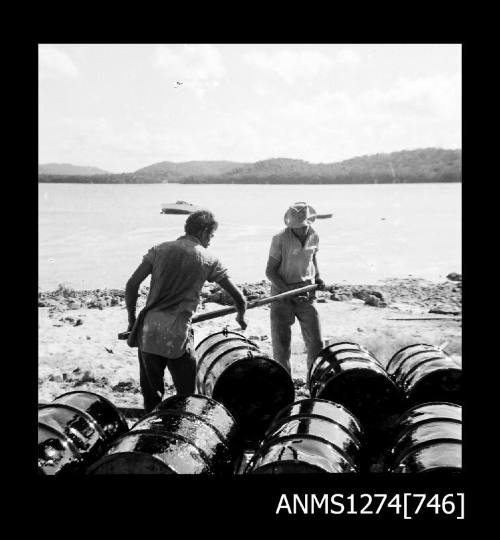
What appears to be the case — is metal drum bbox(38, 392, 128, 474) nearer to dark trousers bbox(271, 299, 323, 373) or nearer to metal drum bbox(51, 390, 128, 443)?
metal drum bbox(51, 390, 128, 443)

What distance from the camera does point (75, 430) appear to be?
175 inches

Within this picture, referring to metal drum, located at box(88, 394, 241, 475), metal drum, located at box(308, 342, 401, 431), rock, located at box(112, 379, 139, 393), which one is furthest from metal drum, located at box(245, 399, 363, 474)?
rock, located at box(112, 379, 139, 393)

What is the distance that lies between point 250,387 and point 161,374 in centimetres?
103

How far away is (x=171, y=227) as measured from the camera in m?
38.6

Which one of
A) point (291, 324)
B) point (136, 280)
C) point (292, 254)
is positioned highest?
point (292, 254)

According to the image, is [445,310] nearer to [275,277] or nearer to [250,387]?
[275,277]

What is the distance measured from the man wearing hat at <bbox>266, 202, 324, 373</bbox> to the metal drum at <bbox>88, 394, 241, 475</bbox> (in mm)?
2091

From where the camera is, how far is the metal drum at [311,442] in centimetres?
387

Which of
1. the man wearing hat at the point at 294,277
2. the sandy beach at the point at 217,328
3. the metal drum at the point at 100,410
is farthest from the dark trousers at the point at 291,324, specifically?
the metal drum at the point at 100,410

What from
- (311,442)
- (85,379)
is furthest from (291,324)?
(85,379)
